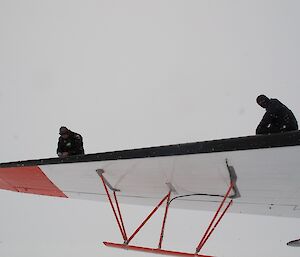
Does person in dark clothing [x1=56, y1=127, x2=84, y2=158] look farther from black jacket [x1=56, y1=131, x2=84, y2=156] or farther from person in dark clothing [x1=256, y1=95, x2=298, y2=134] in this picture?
person in dark clothing [x1=256, y1=95, x2=298, y2=134]

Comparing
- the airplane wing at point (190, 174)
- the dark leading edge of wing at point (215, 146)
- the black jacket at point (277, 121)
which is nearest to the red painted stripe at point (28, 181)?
the airplane wing at point (190, 174)

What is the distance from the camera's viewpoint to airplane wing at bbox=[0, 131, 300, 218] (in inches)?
176

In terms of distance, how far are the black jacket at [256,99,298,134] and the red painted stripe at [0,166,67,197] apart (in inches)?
179

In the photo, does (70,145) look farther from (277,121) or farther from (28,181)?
(277,121)

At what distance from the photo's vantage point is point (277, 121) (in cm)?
557

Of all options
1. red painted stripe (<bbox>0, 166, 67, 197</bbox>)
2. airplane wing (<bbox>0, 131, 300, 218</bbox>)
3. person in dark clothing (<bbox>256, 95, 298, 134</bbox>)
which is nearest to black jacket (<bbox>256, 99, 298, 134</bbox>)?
person in dark clothing (<bbox>256, 95, 298, 134</bbox>)

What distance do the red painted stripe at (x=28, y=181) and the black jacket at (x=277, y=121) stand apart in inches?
179

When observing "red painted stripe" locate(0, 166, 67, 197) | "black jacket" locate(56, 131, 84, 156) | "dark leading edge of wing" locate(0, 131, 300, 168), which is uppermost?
"black jacket" locate(56, 131, 84, 156)

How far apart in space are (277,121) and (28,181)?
20.5ft

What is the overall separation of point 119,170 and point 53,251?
32.0 metres

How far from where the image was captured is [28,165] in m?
6.52

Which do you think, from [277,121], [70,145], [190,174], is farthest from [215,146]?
[70,145]

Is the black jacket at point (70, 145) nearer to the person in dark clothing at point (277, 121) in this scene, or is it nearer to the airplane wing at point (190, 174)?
the airplane wing at point (190, 174)

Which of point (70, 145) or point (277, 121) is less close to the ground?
point (70, 145)
